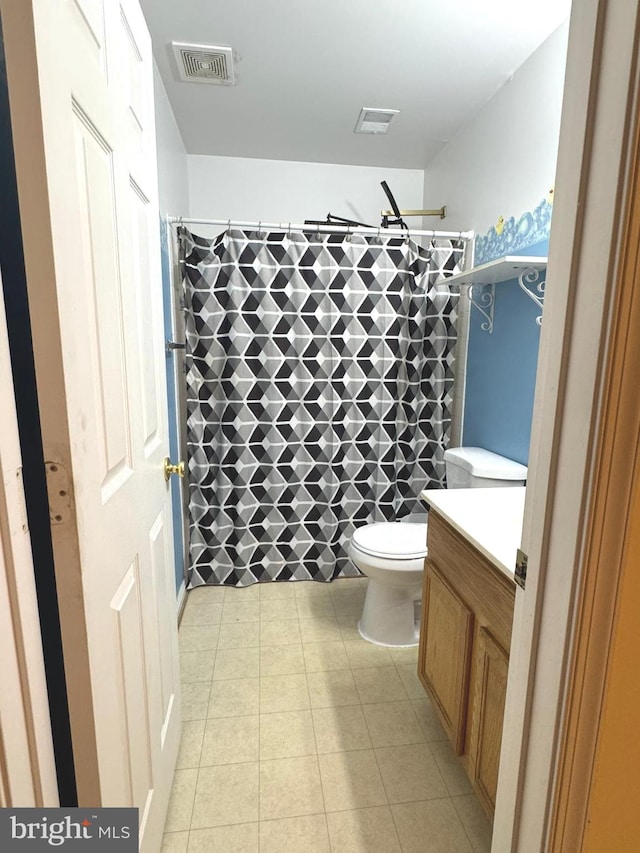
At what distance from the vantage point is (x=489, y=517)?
1.30 m

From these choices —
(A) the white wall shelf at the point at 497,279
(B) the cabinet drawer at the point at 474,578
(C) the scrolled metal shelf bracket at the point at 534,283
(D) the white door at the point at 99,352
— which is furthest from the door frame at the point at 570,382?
(C) the scrolled metal shelf bracket at the point at 534,283

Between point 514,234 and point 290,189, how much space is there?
56.9 inches

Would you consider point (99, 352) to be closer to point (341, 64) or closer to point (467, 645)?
point (467, 645)

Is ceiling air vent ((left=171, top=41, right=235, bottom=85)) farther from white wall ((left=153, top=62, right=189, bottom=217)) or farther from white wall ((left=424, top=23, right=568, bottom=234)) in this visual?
white wall ((left=424, top=23, right=568, bottom=234))

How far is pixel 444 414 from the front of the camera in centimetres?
249

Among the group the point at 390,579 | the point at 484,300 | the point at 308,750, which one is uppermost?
the point at 484,300

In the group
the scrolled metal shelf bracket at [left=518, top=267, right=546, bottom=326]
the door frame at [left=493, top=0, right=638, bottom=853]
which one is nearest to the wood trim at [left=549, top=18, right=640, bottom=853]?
the door frame at [left=493, top=0, right=638, bottom=853]

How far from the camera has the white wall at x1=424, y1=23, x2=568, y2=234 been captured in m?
1.67

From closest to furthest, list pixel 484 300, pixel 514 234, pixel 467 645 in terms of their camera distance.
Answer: pixel 467 645 → pixel 514 234 → pixel 484 300

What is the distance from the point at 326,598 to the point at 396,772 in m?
0.99

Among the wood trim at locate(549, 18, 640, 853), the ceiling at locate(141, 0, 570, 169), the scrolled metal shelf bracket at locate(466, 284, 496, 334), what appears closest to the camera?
the wood trim at locate(549, 18, 640, 853)

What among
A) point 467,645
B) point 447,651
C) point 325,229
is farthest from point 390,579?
point 325,229

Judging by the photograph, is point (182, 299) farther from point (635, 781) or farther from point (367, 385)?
point (635, 781)

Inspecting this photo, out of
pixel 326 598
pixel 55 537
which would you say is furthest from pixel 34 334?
pixel 326 598
